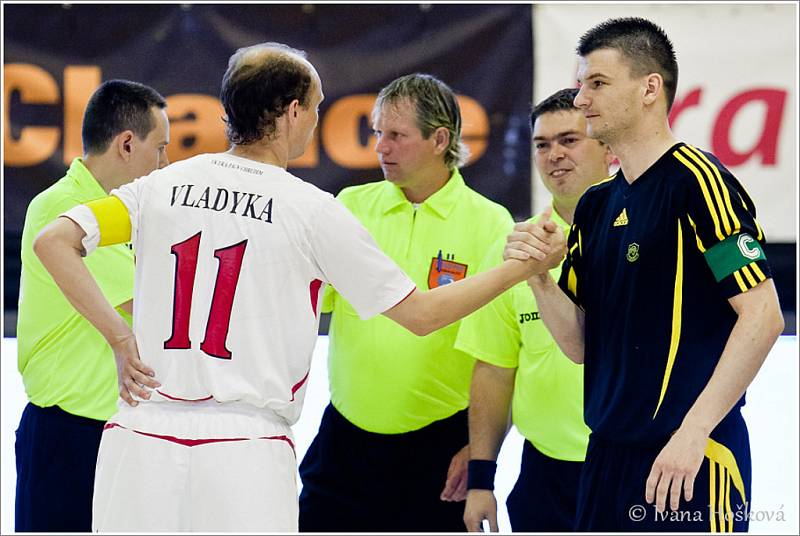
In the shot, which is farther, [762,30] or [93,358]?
[762,30]

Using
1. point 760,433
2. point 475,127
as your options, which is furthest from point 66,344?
point 760,433

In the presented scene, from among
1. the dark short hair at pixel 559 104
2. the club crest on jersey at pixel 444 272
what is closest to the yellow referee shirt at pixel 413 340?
the club crest on jersey at pixel 444 272

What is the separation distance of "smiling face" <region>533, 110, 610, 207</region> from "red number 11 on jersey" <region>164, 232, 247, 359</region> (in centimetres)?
153

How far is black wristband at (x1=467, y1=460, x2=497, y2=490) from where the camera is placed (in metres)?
3.92

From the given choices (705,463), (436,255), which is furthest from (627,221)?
(436,255)

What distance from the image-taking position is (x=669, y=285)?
2.96 m

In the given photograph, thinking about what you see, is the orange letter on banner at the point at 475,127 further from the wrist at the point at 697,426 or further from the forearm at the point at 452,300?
the wrist at the point at 697,426

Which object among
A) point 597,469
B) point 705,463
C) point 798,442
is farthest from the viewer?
point 798,442

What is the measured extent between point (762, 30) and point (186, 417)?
494 cm

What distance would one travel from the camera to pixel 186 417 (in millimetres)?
2957

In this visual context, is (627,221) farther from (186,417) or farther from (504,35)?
(504,35)

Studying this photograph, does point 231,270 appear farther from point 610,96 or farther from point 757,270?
point 757,270

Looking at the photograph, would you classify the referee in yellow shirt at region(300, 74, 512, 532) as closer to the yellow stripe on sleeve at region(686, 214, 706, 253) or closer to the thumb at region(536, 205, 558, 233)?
the thumb at region(536, 205, 558, 233)

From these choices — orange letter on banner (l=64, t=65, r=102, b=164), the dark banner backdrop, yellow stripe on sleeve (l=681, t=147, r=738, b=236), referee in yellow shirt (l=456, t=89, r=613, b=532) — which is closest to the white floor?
the dark banner backdrop
